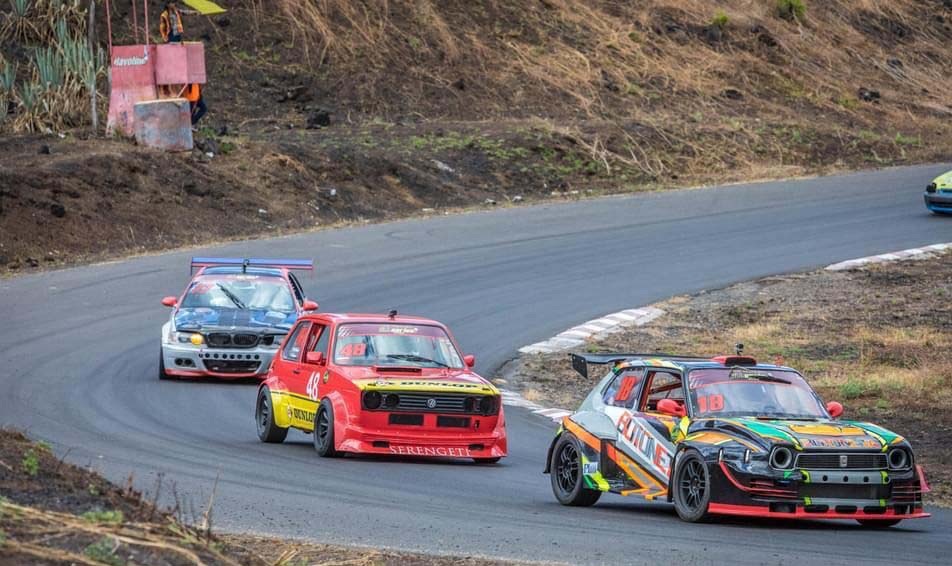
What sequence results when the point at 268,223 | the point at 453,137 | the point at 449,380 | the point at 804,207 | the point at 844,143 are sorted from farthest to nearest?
the point at 844,143, the point at 453,137, the point at 804,207, the point at 268,223, the point at 449,380

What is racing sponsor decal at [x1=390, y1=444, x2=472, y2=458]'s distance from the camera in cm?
1393

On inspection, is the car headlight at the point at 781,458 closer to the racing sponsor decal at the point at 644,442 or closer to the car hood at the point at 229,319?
the racing sponsor decal at the point at 644,442

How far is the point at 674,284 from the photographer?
91.4 feet

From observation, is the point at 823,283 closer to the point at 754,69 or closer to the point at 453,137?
the point at 453,137

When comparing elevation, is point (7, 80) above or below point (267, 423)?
above

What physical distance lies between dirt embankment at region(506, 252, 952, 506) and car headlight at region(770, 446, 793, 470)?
280 centimetres

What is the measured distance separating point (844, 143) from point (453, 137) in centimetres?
1121

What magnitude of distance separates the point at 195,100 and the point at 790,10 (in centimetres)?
2529

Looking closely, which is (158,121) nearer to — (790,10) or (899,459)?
(899,459)

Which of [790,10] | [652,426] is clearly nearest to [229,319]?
[652,426]

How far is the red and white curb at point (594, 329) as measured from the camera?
22625mm

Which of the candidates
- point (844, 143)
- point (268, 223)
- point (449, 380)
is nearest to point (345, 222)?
point (268, 223)

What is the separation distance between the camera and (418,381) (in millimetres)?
14164

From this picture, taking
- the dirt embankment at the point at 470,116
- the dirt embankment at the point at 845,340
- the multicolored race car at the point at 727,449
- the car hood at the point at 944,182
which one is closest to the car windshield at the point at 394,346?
the multicolored race car at the point at 727,449
